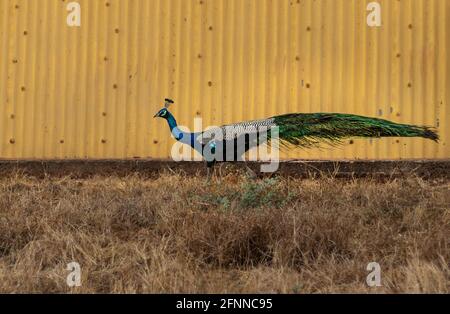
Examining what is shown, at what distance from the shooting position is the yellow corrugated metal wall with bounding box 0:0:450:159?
5895 millimetres

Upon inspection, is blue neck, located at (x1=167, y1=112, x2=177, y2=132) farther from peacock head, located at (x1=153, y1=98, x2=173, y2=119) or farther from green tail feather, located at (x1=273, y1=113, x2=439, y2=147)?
green tail feather, located at (x1=273, y1=113, x2=439, y2=147)

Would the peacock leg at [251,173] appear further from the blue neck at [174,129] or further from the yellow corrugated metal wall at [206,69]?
the blue neck at [174,129]

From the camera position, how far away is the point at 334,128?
5.87m

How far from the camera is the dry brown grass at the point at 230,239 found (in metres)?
3.04

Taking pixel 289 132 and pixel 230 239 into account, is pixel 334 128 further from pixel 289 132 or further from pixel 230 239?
pixel 230 239

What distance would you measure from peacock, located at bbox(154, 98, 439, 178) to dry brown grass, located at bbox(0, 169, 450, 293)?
96 centimetres

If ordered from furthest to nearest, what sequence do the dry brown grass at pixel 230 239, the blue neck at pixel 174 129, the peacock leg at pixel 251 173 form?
1. the blue neck at pixel 174 129
2. the peacock leg at pixel 251 173
3. the dry brown grass at pixel 230 239

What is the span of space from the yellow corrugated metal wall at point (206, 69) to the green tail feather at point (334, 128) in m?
0.09

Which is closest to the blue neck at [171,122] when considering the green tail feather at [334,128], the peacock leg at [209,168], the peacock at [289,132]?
the peacock at [289,132]

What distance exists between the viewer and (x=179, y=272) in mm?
3082

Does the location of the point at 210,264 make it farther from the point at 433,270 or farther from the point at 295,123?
the point at 295,123

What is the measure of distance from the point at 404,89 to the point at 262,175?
181cm

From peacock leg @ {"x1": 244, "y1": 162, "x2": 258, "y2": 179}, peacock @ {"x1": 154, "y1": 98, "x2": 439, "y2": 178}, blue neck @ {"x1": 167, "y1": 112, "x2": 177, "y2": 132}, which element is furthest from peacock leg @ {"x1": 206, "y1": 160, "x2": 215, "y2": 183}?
blue neck @ {"x1": 167, "y1": 112, "x2": 177, "y2": 132}

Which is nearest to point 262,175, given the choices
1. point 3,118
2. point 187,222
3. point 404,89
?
point 404,89
